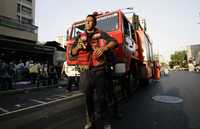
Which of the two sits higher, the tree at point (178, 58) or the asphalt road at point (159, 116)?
the tree at point (178, 58)

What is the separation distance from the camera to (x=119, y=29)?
632 centimetres

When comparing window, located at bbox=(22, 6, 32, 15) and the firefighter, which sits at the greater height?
window, located at bbox=(22, 6, 32, 15)

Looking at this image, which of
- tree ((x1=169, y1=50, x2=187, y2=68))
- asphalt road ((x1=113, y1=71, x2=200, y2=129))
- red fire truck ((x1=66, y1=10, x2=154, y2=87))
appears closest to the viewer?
asphalt road ((x1=113, y1=71, x2=200, y2=129))

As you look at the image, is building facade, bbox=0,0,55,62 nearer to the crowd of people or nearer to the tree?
the crowd of people

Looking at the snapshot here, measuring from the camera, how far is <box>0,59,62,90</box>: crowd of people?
1167 centimetres

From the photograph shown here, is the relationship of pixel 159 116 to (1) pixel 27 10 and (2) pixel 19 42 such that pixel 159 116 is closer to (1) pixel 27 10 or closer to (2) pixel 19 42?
(2) pixel 19 42

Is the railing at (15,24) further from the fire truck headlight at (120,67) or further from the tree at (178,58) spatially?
the tree at (178,58)

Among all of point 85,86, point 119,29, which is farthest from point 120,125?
point 119,29

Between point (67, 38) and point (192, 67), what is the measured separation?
6419 centimetres

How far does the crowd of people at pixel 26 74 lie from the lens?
11.7 m

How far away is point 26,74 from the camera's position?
16.5 metres

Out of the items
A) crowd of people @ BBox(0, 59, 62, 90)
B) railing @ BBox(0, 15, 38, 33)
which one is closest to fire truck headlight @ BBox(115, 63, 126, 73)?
crowd of people @ BBox(0, 59, 62, 90)

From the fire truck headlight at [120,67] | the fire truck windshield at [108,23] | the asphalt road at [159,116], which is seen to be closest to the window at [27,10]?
the fire truck windshield at [108,23]

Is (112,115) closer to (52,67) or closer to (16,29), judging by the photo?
(52,67)
